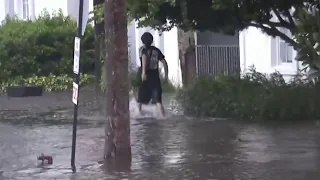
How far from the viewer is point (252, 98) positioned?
14.8 meters

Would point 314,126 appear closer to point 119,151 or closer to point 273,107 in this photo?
point 273,107

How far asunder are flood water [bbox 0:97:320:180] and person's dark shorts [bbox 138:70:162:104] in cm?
64

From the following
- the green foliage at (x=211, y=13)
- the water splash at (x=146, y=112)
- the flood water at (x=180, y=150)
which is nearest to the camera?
the flood water at (x=180, y=150)

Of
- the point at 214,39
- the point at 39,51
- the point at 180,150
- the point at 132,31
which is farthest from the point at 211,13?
the point at 132,31

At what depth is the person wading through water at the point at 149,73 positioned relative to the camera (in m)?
15.8

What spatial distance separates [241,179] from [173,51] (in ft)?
53.1

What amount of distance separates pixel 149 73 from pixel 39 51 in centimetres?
1070

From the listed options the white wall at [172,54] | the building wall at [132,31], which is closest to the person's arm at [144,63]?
the building wall at [132,31]

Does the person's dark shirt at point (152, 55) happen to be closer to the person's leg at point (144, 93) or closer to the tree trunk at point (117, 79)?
the person's leg at point (144, 93)

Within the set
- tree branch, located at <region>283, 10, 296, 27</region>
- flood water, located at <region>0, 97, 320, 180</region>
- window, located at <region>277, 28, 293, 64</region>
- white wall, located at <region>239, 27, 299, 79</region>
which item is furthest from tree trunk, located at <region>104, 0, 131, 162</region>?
window, located at <region>277, 28, 293, 64</region>

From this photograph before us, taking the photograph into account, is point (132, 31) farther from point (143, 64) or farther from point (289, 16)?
point (289, 16)

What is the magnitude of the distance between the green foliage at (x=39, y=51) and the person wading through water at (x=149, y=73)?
1010 centimetres

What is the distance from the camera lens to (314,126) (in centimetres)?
1373

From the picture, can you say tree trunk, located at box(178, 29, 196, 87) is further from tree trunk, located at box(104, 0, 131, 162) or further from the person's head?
tree trunk, located at box(104, 0, 131, 162)
